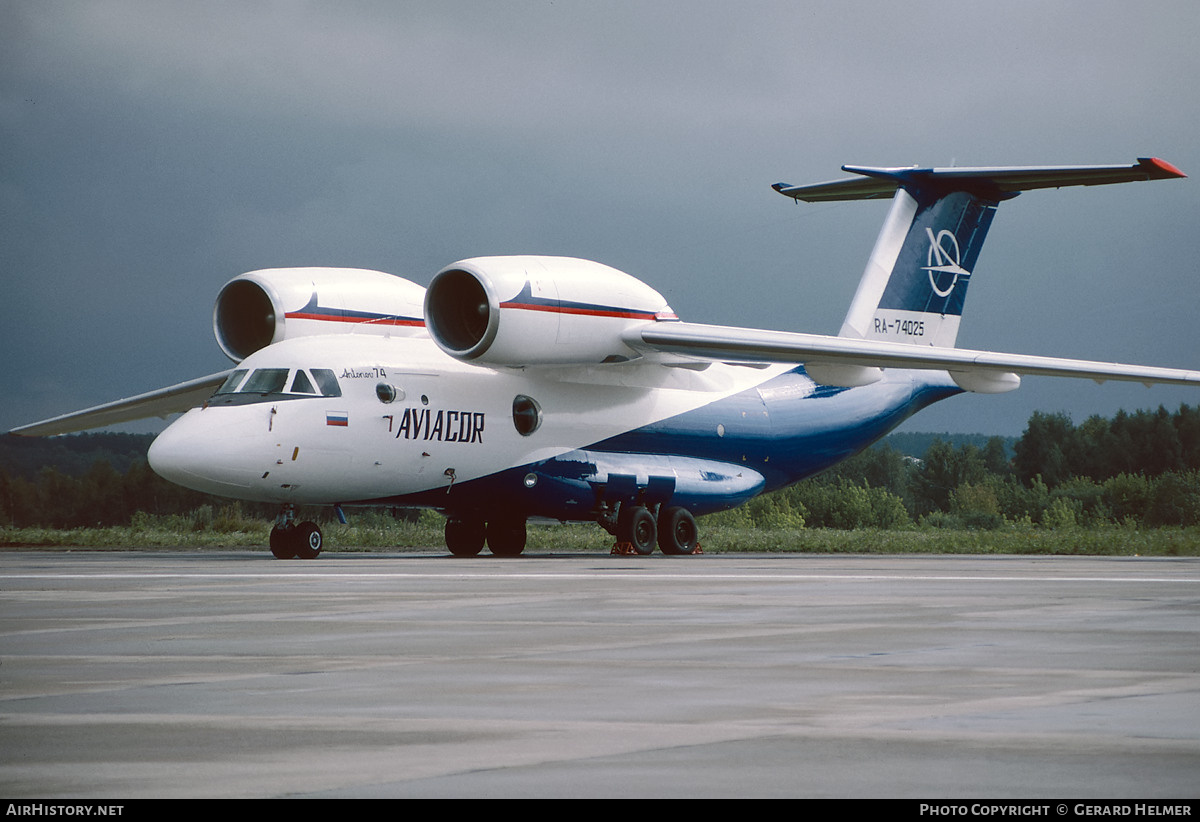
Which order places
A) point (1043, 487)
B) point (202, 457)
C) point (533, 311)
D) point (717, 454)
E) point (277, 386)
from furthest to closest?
point (1043, 487)
point (717, 454)
point (533, 311)
point (277, 386)
point (202, 457)

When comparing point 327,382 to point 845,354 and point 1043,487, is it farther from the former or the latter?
point 1043,487

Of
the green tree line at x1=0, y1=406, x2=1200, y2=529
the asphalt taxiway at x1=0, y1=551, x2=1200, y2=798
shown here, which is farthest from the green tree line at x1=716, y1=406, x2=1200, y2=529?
the asphalt taxiway at x1=0, y1=551, x2=1200, y2=798

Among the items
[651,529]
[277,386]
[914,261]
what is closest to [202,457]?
[277,386]

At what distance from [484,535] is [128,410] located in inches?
295

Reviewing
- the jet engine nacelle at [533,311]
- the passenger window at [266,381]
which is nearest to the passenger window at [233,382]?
the passenger window at [266,381]

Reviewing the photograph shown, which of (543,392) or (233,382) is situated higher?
(543,392)

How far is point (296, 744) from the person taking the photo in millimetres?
4852

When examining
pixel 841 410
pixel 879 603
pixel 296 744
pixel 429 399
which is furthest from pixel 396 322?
pixel 296 744

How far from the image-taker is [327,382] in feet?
66.3

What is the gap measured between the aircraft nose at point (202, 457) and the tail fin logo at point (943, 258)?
1450 centimetres

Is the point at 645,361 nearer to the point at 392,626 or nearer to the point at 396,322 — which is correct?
the point at 396,322

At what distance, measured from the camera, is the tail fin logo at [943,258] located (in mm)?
29000
